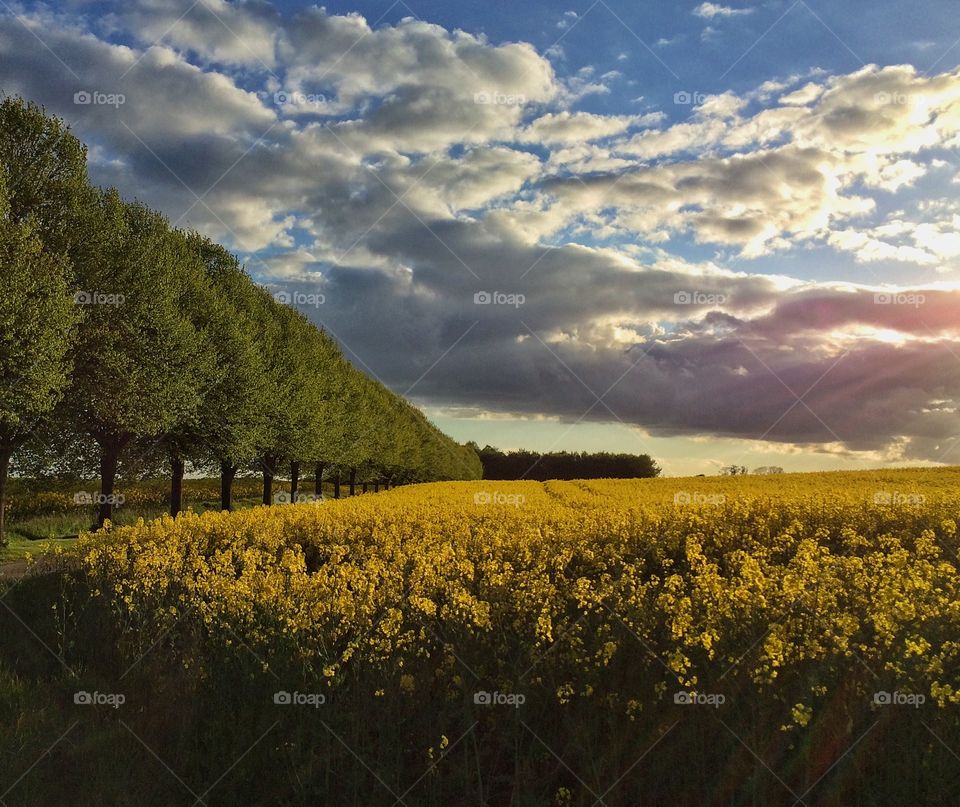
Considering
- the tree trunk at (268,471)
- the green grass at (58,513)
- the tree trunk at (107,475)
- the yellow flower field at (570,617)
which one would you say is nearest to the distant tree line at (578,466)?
the green grass at (58,513)

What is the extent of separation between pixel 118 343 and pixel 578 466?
13182 cm

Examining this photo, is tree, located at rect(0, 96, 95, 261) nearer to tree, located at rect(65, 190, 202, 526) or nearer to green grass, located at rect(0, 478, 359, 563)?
tree, located at rect(65, 190, 202, 526)

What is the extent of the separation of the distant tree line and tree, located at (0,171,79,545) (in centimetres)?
12300

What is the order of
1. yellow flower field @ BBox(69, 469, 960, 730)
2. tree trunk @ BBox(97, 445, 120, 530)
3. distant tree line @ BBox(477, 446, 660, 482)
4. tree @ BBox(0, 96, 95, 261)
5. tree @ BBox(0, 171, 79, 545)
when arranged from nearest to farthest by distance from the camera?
yellow flower field @ BBox(69, 469, 960, 730), tree @ BBox(0, 171, 79, 545), tree @ BBox(0, 96, 95, 261), tree trunk @ BBox(97, 445, 120, 530), distant tree line @ BBox(477, 446, 660, 482)

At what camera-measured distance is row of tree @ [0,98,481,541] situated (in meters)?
23.1

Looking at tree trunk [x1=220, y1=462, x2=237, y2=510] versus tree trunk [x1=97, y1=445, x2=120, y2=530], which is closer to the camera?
tree trunk [x1=97, y1=445, x2=120, y2=530]

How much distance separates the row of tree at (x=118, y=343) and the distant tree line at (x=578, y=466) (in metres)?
108

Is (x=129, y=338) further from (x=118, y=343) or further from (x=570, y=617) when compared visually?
(x=570, y=617)

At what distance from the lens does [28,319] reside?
73.2 feet

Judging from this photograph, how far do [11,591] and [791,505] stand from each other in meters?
17.2

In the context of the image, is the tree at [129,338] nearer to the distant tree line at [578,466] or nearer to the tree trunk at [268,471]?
the tree trunk at [268,471]

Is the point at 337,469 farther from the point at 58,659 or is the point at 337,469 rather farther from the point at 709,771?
the point at 709,771

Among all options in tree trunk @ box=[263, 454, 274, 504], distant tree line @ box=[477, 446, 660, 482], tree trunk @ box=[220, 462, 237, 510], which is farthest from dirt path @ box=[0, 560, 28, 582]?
distant tree line @ box=[477, 446, 660, 482]

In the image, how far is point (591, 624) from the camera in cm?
849
